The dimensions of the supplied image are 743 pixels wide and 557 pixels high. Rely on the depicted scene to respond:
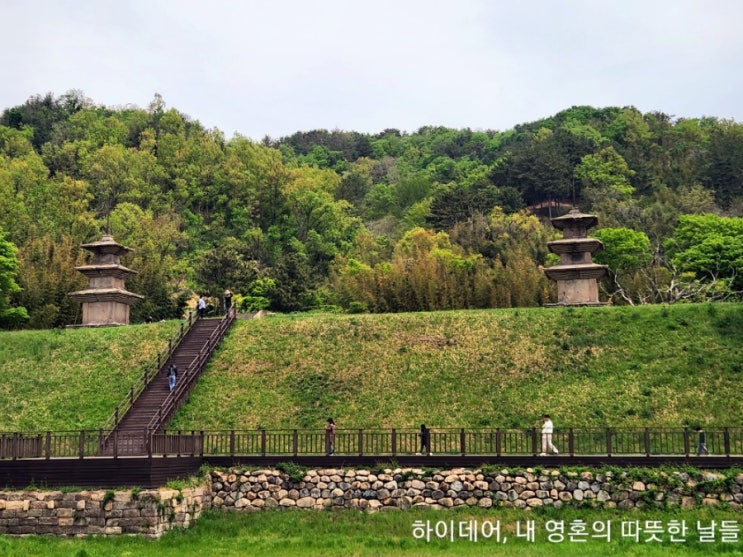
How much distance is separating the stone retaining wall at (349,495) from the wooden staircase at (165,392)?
168 cm

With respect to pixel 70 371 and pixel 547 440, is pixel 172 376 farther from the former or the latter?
pixel 547 440

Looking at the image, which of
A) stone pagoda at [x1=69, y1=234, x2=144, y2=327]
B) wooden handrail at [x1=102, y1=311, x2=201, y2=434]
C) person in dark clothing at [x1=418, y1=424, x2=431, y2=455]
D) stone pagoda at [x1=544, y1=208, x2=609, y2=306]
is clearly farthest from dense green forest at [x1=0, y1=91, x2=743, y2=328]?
person in dark clothing at [x1=418, y1=424, x2=431, y2=455]

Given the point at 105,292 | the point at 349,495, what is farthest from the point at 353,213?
the point at 349,495

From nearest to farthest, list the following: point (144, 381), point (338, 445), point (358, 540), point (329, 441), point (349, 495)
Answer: point (358, 540) < point (349, 495) < point (329, 441) < point (338, 445) < point (144, 381)

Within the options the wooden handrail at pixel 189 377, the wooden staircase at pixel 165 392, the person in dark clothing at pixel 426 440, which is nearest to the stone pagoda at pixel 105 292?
the wooden staircase at pixel 165 392

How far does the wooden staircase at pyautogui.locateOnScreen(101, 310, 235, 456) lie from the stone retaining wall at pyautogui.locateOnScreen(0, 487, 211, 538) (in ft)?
4.36

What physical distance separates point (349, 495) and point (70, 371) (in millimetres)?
17391

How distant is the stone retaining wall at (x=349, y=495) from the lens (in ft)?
68.4

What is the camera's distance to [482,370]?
33281 mm

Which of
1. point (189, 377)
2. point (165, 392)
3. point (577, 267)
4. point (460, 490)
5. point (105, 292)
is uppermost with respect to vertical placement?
point (577, 267)

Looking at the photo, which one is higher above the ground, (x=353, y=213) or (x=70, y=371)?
(x=353, y=213)

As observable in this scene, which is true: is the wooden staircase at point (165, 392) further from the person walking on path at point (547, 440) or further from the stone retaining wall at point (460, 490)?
the person walking on path at point (547, 440)

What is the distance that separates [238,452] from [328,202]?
196ft

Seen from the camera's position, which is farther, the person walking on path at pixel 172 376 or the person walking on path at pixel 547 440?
the person walking on path at pixel 172 376
